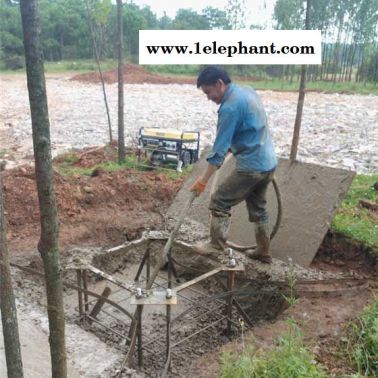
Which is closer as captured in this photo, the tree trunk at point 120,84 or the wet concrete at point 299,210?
the wet concrete at point 299,210

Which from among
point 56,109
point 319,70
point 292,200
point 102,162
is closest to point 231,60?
point 292,200

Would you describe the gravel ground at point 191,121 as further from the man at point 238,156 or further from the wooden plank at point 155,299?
the wooden plank at point 155,299

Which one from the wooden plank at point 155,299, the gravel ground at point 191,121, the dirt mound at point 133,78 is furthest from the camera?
the dirt mound at point 133,78

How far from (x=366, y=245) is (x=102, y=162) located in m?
5.22

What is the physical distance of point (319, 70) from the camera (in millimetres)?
31844

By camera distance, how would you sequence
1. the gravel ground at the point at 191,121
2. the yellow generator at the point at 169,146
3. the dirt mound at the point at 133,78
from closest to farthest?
the yellow generator at the point at 169,146 → the gravel ground at the point at 191,121 → the dirt mound at the point at 133,78

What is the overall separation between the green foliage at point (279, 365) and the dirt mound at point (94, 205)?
263cm

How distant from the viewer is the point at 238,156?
4.00 meters

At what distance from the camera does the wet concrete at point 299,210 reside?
444 centimetres

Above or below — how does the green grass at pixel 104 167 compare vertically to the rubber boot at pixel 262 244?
below

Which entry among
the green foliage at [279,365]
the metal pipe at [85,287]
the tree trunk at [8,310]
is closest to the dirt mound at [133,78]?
the metal pipe at [85,287]

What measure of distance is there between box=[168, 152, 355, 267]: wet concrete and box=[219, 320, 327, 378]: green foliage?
5.77ft

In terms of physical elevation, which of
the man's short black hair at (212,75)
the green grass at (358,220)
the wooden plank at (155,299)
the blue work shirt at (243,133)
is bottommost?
the green grass at (358,220)

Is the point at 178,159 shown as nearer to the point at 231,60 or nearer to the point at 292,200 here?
the point at 231,60
